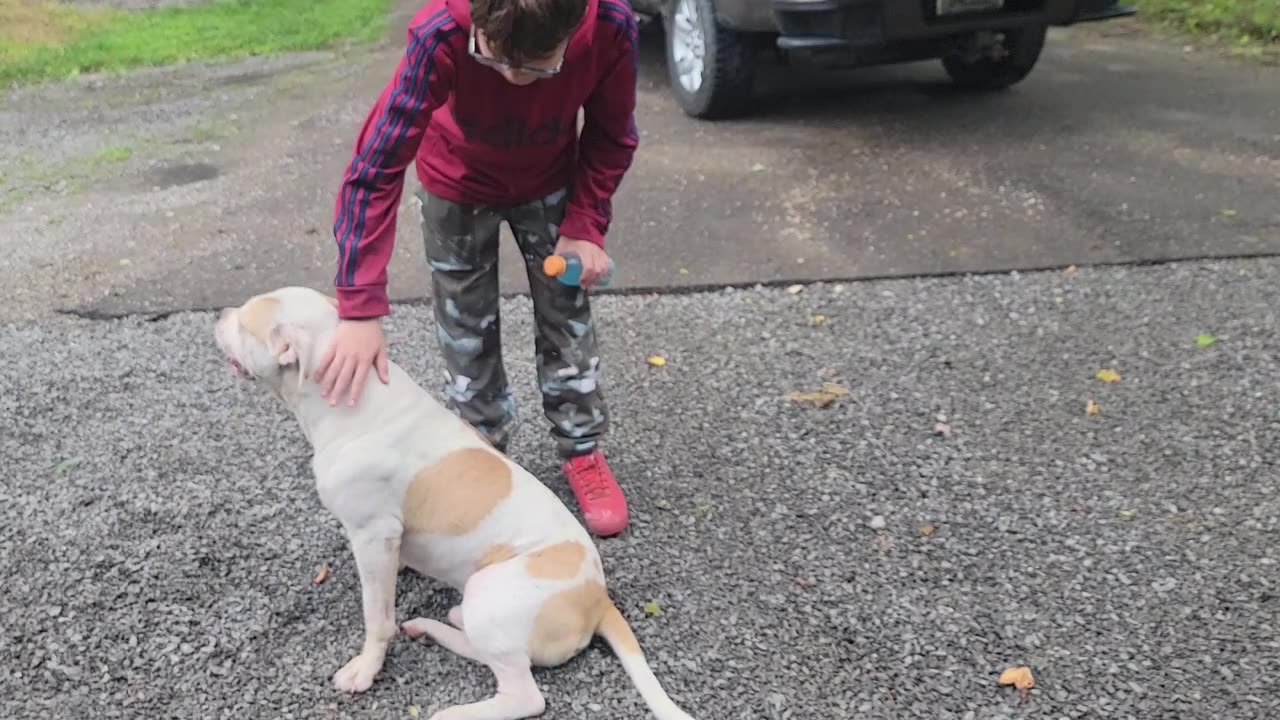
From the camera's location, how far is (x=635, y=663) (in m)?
2.37

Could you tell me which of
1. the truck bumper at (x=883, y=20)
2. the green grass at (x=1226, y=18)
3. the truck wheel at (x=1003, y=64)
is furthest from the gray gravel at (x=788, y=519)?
the green grass at (x=1226, y=18)

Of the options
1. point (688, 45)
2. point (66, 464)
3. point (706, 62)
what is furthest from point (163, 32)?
point (66, 464)

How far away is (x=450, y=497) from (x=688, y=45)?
4.96 m

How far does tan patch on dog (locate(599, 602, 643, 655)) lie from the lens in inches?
94.8

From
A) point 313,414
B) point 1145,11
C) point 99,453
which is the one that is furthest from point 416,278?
point 1145,11

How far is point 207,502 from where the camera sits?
10.3 feet

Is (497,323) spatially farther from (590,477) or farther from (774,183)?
(774,183)

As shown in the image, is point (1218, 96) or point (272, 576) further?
point (1218, 96)

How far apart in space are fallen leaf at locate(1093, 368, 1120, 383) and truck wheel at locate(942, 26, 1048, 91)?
3.56 metres

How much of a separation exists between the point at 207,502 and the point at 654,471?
1.35 meters

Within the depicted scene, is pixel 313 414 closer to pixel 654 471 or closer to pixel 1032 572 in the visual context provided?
pixel 654 471

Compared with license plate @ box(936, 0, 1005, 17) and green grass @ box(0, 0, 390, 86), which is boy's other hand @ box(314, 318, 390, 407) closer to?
license plate @ box(936, 0, 1005, 17)

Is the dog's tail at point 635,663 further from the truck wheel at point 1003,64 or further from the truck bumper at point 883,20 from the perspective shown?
the truck wheel at point 1003,64

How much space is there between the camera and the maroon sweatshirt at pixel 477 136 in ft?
7.52
